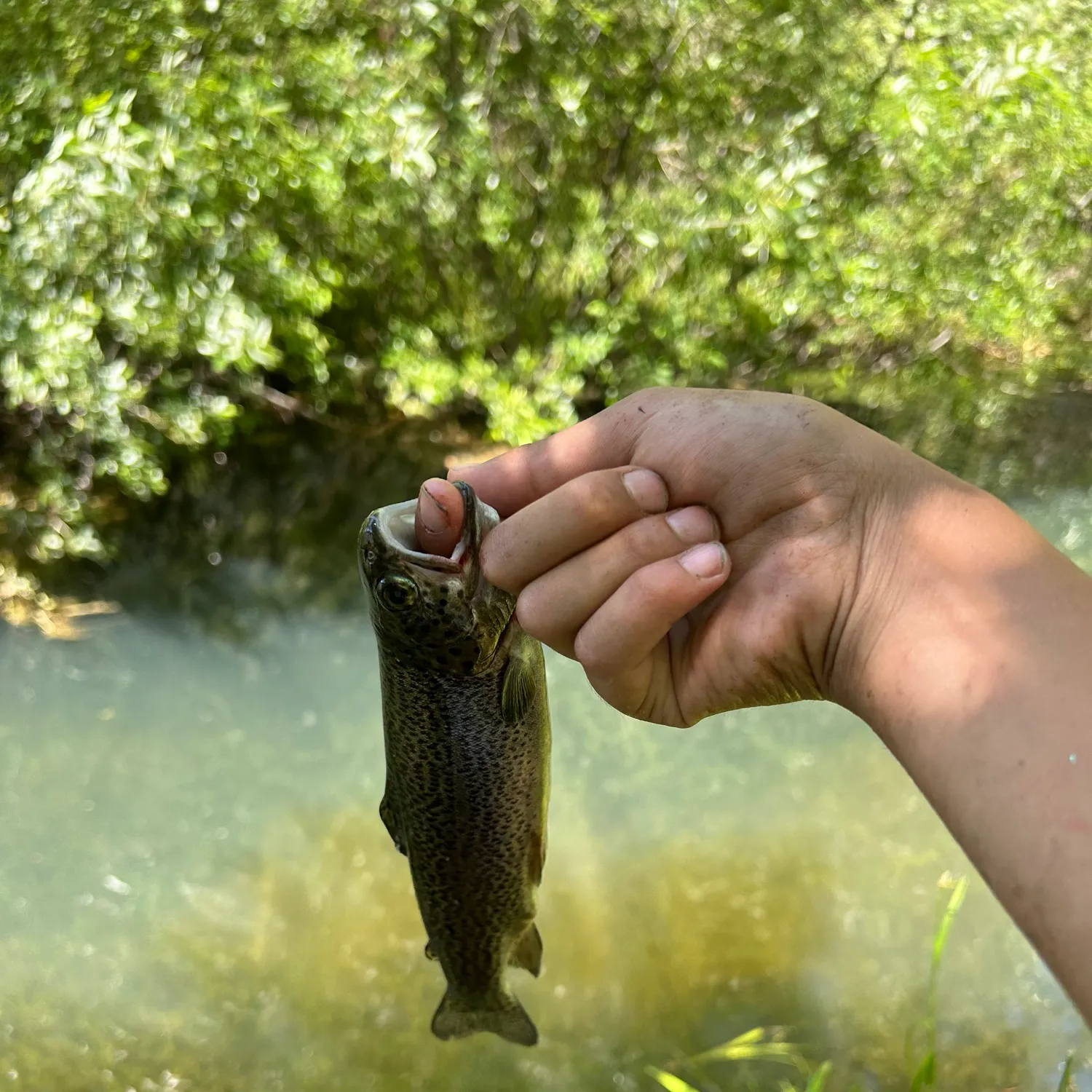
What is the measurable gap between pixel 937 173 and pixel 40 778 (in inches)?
250

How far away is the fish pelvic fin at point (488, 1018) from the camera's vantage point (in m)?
2.35

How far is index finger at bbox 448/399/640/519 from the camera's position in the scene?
4.99ft

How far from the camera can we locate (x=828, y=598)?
1.29 meters

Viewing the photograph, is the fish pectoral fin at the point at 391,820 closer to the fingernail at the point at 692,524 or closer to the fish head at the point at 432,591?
the fish head at the point at 432,591

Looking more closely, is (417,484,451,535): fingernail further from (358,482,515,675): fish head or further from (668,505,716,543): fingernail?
(668,505,716,543): fingernail

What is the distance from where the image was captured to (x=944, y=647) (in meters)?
1.12

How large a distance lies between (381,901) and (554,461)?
3.32 meters

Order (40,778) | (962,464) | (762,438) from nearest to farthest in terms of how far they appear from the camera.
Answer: (762,438) → (40,778) → (962,464)

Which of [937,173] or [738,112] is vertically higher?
[738,112]

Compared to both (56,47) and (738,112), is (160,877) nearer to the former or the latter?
(56,47)

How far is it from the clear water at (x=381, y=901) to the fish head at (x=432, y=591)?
2849 millimetres

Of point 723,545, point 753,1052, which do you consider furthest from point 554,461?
point 753,1052

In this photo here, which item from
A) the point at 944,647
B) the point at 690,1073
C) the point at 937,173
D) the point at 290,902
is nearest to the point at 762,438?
the point at 944,647

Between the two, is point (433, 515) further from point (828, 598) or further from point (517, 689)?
point (828, 598)
